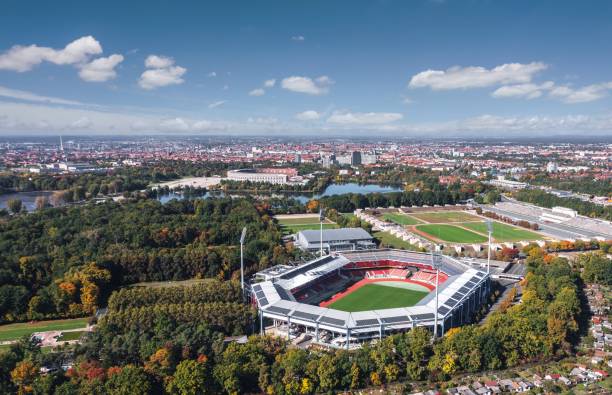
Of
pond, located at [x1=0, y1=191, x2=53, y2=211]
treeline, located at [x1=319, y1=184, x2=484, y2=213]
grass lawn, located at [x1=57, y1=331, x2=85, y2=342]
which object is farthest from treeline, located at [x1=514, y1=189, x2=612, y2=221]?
pond, located at [x1=0, y1=191, x2=53, y2=211]

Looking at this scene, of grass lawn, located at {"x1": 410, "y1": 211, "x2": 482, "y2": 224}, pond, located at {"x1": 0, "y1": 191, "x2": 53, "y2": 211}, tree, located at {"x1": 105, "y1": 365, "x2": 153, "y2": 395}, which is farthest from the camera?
pond, located at {"x1": 0, "y1": 191, "x2": 53, "y2": 211}

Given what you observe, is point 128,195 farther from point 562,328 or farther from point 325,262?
point 562,328

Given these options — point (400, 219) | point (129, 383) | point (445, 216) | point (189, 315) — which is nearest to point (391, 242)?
point (400, 219)

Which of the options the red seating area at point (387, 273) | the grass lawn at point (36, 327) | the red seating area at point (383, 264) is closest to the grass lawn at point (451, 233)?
the red seating area at point (383, 264)

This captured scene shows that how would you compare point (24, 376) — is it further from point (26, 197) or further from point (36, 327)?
point (26, 197)

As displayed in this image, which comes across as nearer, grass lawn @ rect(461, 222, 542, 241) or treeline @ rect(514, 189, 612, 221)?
grass lawn @ rect(461, 222, 542, 241)

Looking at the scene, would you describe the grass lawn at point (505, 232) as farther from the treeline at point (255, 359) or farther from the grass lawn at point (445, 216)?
the treeline at point (255, 359)

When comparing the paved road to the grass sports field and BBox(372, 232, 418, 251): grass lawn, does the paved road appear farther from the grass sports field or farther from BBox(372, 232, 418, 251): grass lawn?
the grass sports field
